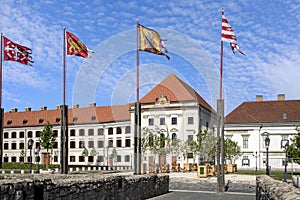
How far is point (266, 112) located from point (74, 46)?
44.1m

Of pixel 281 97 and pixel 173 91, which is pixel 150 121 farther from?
pixel 281 97

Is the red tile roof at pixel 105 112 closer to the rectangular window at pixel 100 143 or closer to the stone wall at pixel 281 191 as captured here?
the rectangular window at pixel 100 143

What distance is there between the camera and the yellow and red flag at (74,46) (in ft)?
87.7

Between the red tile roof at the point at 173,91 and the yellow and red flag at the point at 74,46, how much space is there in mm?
44283

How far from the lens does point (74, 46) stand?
26828mm

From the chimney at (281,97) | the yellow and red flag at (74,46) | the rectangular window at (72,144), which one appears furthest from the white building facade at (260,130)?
the yellow and red flag at (74,46)

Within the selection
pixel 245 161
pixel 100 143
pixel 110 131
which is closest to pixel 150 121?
pixel 110 131

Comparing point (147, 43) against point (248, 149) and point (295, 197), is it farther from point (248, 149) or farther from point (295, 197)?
point (248, 149)

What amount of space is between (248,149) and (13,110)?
56888mm

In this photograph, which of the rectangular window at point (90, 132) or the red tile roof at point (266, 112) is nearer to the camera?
the red tile roof at point (266, 112)

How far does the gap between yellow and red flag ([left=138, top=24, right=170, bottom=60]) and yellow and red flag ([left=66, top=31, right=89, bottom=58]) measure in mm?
4475

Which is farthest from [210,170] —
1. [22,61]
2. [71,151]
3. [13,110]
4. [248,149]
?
[13,110]

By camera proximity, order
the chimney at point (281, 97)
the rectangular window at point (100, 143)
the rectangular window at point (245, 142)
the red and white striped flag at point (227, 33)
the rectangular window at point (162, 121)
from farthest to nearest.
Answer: the rectangular window at point (100, 143)
the rectangular window at point (162, 121)
the chimney at point (281, 97)
the rectangular window at point (245, 142)
the red and white striped flag at point (227, 33)

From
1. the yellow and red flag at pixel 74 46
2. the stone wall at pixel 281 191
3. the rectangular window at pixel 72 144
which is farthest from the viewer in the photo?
the rectangular window at pixel 72 144
